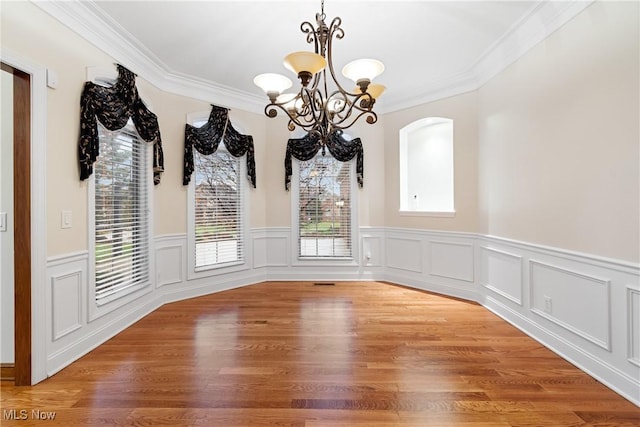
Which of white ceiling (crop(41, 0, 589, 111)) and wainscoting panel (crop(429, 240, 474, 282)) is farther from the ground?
white ceiling (crop(41, 0, 589, 111))

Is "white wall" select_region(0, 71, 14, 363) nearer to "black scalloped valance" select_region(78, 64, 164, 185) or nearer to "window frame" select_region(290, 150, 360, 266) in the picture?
"black scalloped valance" select_region(78, 64, 164, 185)

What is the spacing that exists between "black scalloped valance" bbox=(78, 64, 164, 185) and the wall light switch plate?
337 millimetres

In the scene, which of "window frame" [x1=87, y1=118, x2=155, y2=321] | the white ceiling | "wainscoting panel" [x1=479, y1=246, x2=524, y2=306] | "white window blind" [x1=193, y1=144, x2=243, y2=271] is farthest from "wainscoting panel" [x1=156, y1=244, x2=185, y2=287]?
"wainscoting panel" [x1=479, y1=246, x2=524, y2=306]

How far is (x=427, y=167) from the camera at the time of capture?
500cm

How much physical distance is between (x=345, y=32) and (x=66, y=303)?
136 inches

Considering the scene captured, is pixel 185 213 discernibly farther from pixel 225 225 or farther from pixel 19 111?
pixel 19 111

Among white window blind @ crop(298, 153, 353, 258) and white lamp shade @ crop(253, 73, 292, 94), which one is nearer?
white lamp shade @ crop(253, 73, 292, 94)

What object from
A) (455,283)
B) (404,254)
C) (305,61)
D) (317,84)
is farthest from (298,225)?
(305,61)

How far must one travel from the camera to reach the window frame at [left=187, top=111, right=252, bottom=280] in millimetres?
4320

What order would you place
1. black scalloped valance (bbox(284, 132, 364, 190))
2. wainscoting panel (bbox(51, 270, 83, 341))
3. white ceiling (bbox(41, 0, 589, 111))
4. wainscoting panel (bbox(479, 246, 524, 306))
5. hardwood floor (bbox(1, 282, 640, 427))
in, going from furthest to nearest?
black scalloped valance (bbox(284, 132, 364, 190)), wainscoting panel (bbox(479, 246, 524, 306)), white ceiling (bbox(41, 0, 589, 111)), wainscoting panel (bbox(51, 270, 83, 341)), hardwood floor (bbox(1, 282, 640, 427))

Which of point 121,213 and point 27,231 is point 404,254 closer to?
point 121,213

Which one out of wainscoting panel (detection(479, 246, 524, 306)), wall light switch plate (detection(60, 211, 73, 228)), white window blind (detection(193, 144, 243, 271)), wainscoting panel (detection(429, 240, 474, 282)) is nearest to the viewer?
wall light switch plate (detection(60, 211, 73, 228))

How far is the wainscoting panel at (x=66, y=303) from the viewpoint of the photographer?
2461 millimetres

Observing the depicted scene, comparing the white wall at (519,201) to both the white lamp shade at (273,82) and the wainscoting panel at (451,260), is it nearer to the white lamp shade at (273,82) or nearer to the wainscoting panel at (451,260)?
the wainscoting panel at (451,260)
